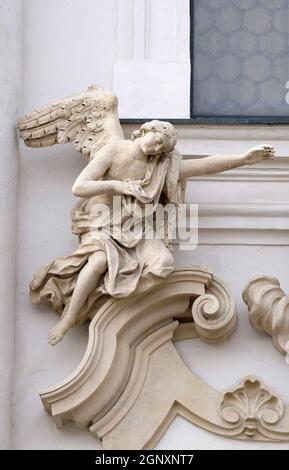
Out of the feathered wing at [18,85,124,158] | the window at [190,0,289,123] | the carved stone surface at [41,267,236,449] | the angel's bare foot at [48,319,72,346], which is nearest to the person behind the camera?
the carved stone surface at [41,267,236,449]

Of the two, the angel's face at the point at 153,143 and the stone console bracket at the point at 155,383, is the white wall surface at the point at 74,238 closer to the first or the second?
the stone console bracket at the point at 155,383

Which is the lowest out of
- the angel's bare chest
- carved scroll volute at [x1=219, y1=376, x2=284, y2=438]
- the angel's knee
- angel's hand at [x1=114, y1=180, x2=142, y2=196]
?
carved scroll volute at [x1=219, y1=376, x2=284, y2=438]

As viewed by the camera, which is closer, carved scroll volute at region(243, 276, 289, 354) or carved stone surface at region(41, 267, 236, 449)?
carved stone surface at region(41, 267, 236, 449)

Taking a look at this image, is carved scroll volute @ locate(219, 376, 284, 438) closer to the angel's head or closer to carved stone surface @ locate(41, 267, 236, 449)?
carved stone surface @ locate(41, 267, 236, 449)

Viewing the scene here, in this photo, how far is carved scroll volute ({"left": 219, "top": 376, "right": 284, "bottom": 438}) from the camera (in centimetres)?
757

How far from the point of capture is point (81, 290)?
24.8 ft

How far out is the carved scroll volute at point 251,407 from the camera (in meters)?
7.57

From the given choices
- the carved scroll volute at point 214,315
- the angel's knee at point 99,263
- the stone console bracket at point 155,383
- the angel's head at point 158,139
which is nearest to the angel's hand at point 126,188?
the angel's head at point 158,139

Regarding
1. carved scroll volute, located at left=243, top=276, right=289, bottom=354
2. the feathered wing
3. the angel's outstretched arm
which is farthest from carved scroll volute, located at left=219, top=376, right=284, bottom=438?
the feathered wing

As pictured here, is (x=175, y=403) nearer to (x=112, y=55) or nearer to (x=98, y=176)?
(x=98, y=176)

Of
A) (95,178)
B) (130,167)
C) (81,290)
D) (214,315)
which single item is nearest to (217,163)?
(130,167)

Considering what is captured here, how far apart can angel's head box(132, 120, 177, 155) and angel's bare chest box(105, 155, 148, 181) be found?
66 millimetres

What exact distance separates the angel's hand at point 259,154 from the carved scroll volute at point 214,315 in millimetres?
511

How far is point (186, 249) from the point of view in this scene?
786 centimetres
